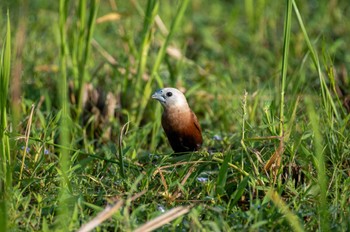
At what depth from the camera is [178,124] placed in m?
3.99

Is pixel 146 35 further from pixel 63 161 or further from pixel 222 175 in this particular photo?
pixel 63 161

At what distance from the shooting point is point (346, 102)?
14.4 ft

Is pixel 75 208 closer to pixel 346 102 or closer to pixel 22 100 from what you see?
pixel 22 100

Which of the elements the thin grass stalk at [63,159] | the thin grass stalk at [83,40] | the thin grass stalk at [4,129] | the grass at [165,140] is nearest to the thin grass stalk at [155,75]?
the grass at [165,140]

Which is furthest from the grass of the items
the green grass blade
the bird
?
the bird

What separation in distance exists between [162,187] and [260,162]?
0.47 m

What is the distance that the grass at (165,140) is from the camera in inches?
118

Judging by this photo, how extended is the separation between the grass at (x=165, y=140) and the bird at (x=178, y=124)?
12cm

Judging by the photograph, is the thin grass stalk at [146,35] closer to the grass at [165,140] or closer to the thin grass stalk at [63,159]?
the grass at [165,140]

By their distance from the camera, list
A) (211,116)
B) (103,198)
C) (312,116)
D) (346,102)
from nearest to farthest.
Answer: (312,116) < (103,198) < (346,102) < (211,116)

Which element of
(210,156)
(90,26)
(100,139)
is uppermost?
(90,26)

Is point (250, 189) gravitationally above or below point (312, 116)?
below

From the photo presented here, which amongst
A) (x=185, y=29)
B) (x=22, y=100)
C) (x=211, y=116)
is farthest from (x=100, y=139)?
(x=185, y=29)

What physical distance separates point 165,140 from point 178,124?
58 cm
